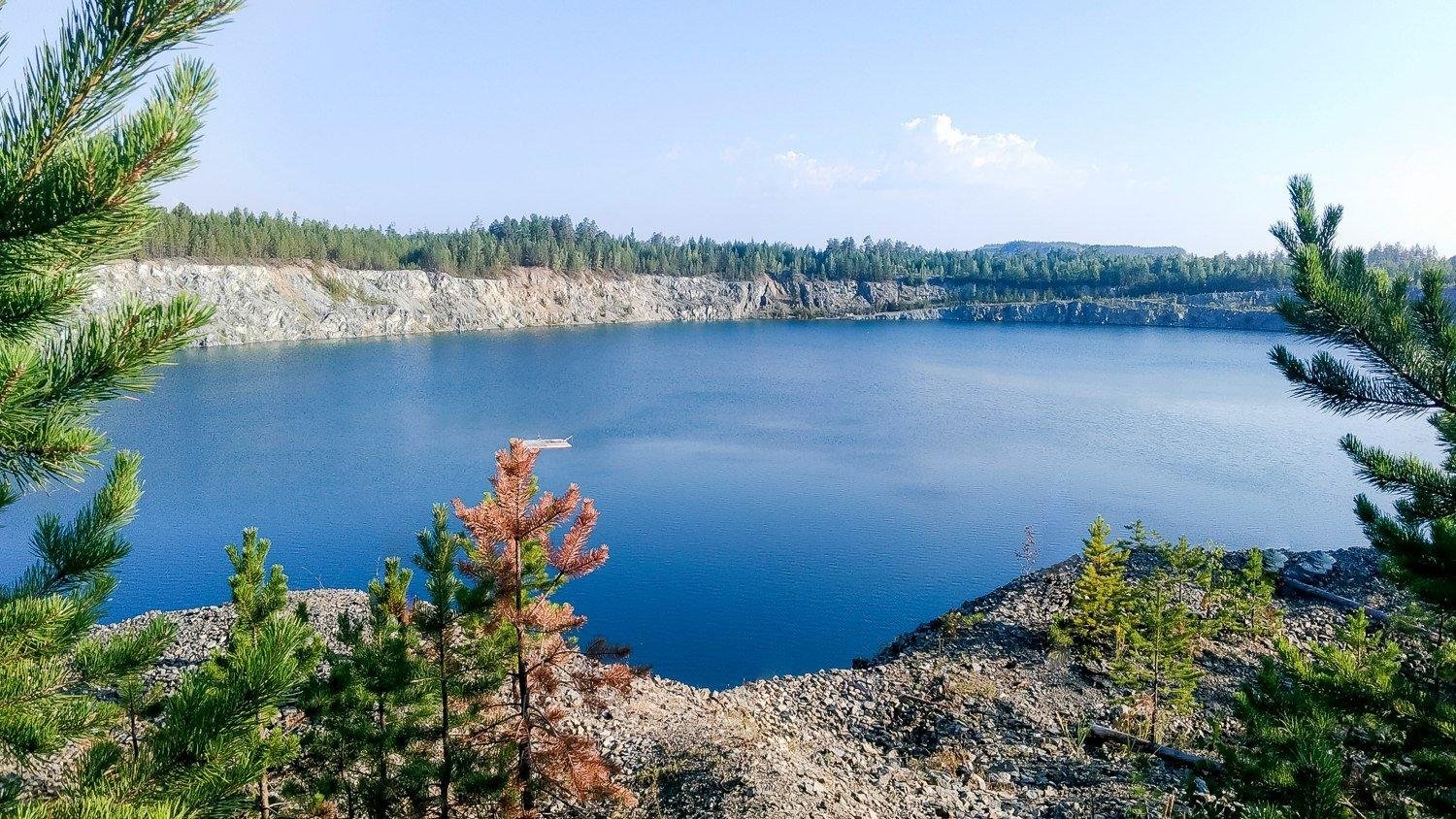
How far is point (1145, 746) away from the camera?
12.7 m

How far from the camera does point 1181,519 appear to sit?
32062 millimetres

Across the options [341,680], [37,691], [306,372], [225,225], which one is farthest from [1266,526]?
[225,225]

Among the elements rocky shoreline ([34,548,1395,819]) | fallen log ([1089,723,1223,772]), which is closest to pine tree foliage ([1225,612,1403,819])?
rocky shoreline ([34,548,1395,819])

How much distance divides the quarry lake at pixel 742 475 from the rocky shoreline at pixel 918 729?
4.86m

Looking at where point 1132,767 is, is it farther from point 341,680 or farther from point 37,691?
point 37,691

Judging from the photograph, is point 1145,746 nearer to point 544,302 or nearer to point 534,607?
point 534,607

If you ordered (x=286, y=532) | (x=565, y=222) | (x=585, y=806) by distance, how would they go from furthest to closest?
(x=565, y=222) < (x=286, y=532) < (x=585, y=806)

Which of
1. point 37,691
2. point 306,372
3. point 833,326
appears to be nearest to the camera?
point 37,691

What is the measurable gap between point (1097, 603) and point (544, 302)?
119 metres

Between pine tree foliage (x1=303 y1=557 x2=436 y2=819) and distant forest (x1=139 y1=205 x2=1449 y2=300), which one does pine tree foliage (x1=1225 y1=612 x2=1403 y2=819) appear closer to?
pine tree foliage (x1=303 y1=557 x2=436 y2=819)

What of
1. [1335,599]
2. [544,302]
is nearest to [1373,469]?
[1335,599]

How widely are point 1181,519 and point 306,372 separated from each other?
215ft

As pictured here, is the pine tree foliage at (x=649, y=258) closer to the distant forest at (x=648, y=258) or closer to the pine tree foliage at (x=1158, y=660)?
the distant forest at (x=648, y=258)

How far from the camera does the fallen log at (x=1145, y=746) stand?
1165 cm
